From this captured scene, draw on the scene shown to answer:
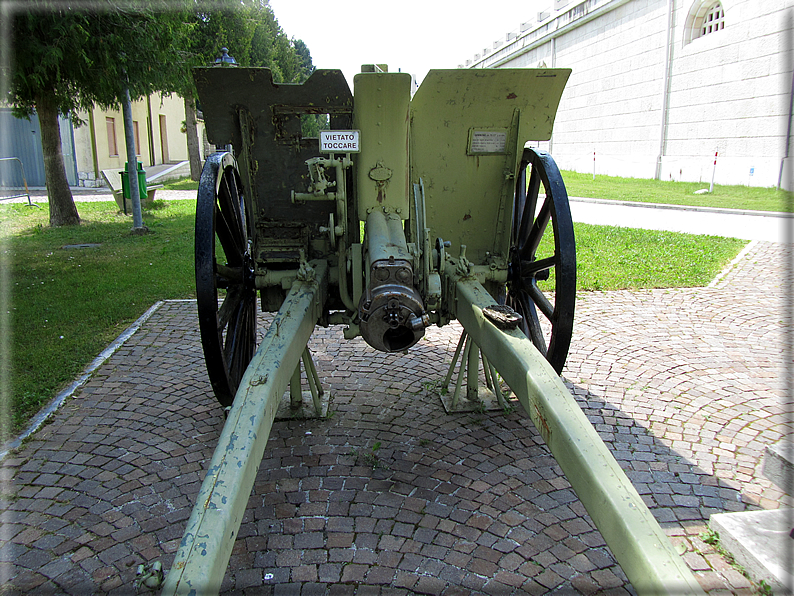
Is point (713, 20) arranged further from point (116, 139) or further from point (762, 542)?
point (762, 542)

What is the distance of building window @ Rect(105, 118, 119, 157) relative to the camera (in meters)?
20.8

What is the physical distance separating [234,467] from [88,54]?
7.64 metres

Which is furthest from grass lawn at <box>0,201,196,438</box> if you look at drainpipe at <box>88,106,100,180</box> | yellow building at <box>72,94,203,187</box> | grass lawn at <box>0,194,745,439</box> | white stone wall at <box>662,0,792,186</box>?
white stone wall at <box>662,0,792,186</box>

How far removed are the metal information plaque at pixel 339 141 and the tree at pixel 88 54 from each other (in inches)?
211

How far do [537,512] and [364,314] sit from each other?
1.29 meters

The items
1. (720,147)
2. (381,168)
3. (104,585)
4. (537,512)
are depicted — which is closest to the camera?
(104,585)

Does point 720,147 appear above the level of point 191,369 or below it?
above

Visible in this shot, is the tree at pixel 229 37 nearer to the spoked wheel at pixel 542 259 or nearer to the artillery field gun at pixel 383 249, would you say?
the artillery field gun at pixel 383 249

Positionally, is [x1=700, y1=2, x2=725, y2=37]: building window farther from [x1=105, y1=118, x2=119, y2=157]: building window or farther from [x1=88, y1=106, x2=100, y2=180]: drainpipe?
[x1=105, y1=118, x2=119, y2=157]: building window

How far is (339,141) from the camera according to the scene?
2.99 m

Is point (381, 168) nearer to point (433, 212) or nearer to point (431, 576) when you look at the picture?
point (433, 212)

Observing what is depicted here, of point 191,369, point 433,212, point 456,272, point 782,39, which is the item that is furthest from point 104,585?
point 782,39

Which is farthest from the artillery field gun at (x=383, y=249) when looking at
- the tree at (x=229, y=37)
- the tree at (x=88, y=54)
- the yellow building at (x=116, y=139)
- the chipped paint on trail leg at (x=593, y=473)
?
the yellow building at (x=116, y=139)

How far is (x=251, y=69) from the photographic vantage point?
3342mm
